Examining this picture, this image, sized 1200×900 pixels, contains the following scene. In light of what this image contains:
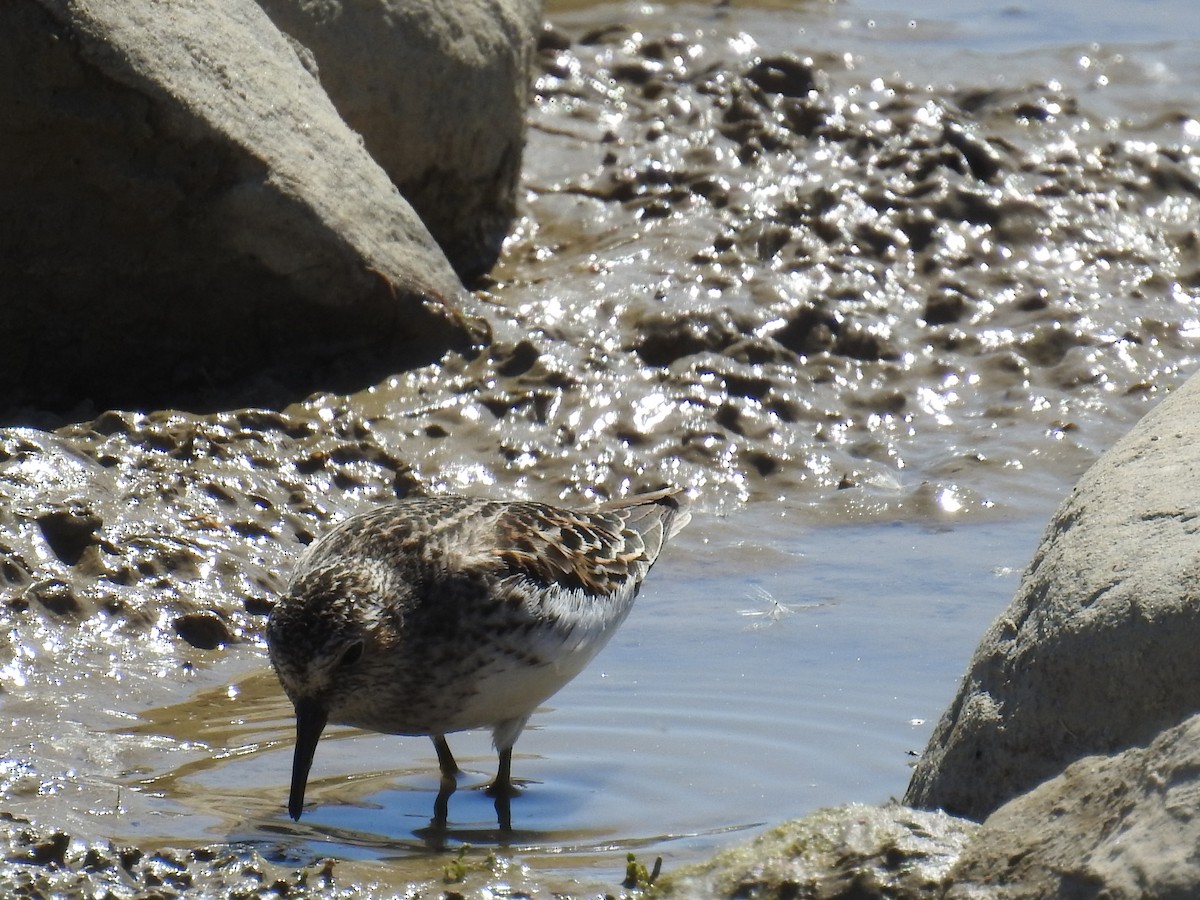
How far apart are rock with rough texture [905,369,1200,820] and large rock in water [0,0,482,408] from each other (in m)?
4.77

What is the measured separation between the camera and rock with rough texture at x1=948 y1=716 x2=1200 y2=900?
365cm

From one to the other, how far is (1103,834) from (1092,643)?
624 mm

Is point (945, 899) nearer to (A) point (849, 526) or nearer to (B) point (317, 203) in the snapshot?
(A) point (849, 526)

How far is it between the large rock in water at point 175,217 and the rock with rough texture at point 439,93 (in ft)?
A: 2.82

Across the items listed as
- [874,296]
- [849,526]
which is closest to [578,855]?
[849,526]

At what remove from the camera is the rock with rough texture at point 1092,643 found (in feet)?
13.8

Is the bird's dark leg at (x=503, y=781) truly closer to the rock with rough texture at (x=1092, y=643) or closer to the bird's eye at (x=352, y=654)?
the bird's eye at (x=352, y=654)

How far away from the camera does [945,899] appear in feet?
13.4

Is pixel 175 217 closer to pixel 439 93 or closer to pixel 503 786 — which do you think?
pixel 439 93

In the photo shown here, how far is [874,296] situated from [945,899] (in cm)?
699

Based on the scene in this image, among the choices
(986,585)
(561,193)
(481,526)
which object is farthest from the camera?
(561,193)

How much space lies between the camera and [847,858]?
4.25m

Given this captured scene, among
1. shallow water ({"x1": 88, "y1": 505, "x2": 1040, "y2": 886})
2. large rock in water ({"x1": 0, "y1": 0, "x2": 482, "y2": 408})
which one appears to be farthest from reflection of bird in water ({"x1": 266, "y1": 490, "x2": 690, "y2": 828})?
large rock in water ({"x1": 0, "y1": 0, "x2": 482, "y2": 408})

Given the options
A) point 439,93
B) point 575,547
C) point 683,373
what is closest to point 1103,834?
point 575,547
